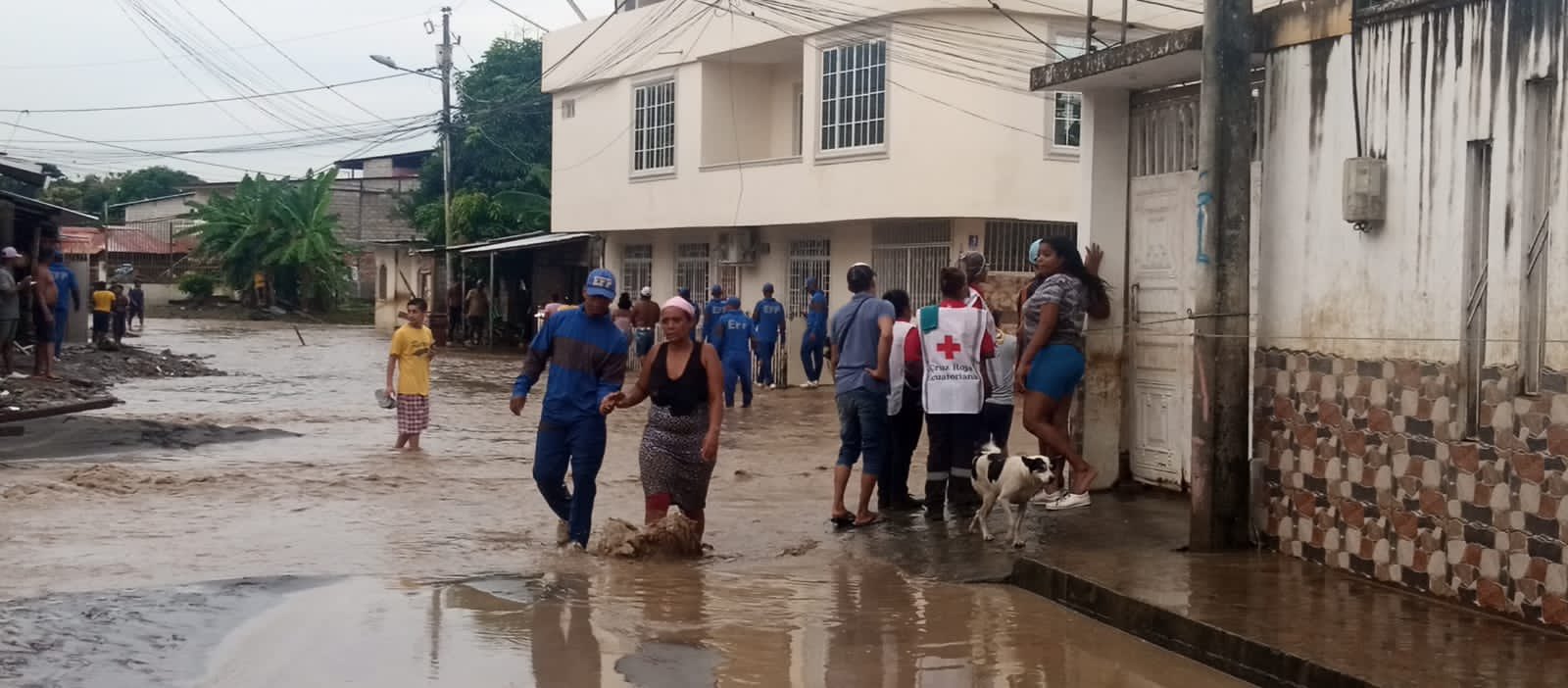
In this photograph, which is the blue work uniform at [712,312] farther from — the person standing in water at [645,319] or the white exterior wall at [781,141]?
the white exterior wall at [781,141]

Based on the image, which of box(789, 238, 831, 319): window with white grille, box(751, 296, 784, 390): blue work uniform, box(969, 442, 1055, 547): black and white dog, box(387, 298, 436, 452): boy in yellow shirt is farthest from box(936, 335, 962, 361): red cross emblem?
box(789, 238, 831, 319): window with white grille

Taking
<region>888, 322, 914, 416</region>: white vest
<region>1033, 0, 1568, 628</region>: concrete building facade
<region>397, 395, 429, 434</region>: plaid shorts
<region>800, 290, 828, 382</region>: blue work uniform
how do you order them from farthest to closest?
<region>800, 290, 828, 382</region>: blue work uniform → <region>397, 395, 429, 434</region>: plaid shorts → <region>888, 322, 914, 416</region>: white vest → <region>1033, 0, 1568, 628</region>: concrete building facade

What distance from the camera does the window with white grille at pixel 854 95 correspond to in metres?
24.3

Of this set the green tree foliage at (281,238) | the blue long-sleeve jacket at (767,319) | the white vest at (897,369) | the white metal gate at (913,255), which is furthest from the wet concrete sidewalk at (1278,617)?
the green tree foliage at (281,238)

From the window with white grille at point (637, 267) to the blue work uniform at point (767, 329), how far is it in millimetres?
8263

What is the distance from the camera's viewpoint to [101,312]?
3108 centimetres

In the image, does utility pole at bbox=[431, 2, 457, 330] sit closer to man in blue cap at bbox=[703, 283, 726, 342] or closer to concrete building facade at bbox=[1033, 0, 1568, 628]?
man in blue cap at bbox=[703, 283, 726, 342]

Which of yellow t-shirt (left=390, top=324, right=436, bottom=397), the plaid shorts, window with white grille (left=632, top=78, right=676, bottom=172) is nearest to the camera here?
yellow t-shirt (left=390, top=324, right=436, bottom=397)

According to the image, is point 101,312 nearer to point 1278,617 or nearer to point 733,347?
point 733,347

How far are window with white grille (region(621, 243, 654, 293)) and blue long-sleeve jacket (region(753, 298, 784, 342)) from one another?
8.53 m

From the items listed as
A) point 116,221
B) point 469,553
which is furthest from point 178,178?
point 469,553

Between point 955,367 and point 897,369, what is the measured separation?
62cm

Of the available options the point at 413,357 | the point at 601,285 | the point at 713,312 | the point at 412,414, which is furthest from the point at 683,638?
the point at 713,312

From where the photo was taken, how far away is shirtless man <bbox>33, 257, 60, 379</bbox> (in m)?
19.9
